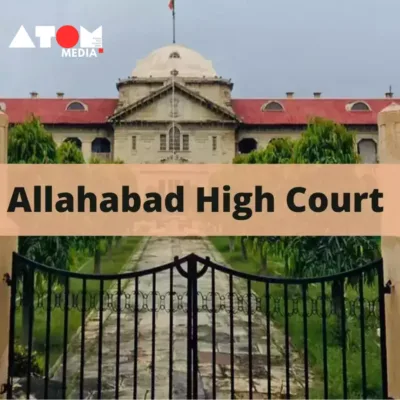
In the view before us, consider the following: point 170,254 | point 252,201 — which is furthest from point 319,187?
point 170,254

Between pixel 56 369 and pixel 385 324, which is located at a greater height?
pixel 385 324

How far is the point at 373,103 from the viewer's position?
45938mm

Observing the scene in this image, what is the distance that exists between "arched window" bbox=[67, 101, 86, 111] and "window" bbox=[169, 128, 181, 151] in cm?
820

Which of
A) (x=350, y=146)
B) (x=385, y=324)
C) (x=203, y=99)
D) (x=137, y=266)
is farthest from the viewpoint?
(x=203, y=99)

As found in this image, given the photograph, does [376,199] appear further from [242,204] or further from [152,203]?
[152,203]

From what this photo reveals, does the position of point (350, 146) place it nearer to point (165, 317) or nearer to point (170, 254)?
point (165, 317)

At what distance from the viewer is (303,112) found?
4412 cm

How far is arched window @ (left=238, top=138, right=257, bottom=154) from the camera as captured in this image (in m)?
45.6

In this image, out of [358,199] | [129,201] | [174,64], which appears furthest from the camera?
[174,64]

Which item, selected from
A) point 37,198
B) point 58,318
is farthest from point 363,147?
point 37,198

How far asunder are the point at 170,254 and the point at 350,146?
12.1 meters

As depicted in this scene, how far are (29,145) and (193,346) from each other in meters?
5.94

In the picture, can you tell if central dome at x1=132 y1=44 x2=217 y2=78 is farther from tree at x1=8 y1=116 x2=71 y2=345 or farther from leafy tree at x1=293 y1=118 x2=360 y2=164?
tree at x1=8 y1=116 x2=71 y2=345

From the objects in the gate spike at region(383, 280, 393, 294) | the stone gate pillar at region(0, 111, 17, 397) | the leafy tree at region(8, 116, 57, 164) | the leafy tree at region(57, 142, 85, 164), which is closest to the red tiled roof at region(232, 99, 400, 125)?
the leafy tree at region(57, 142, 85, 164)
